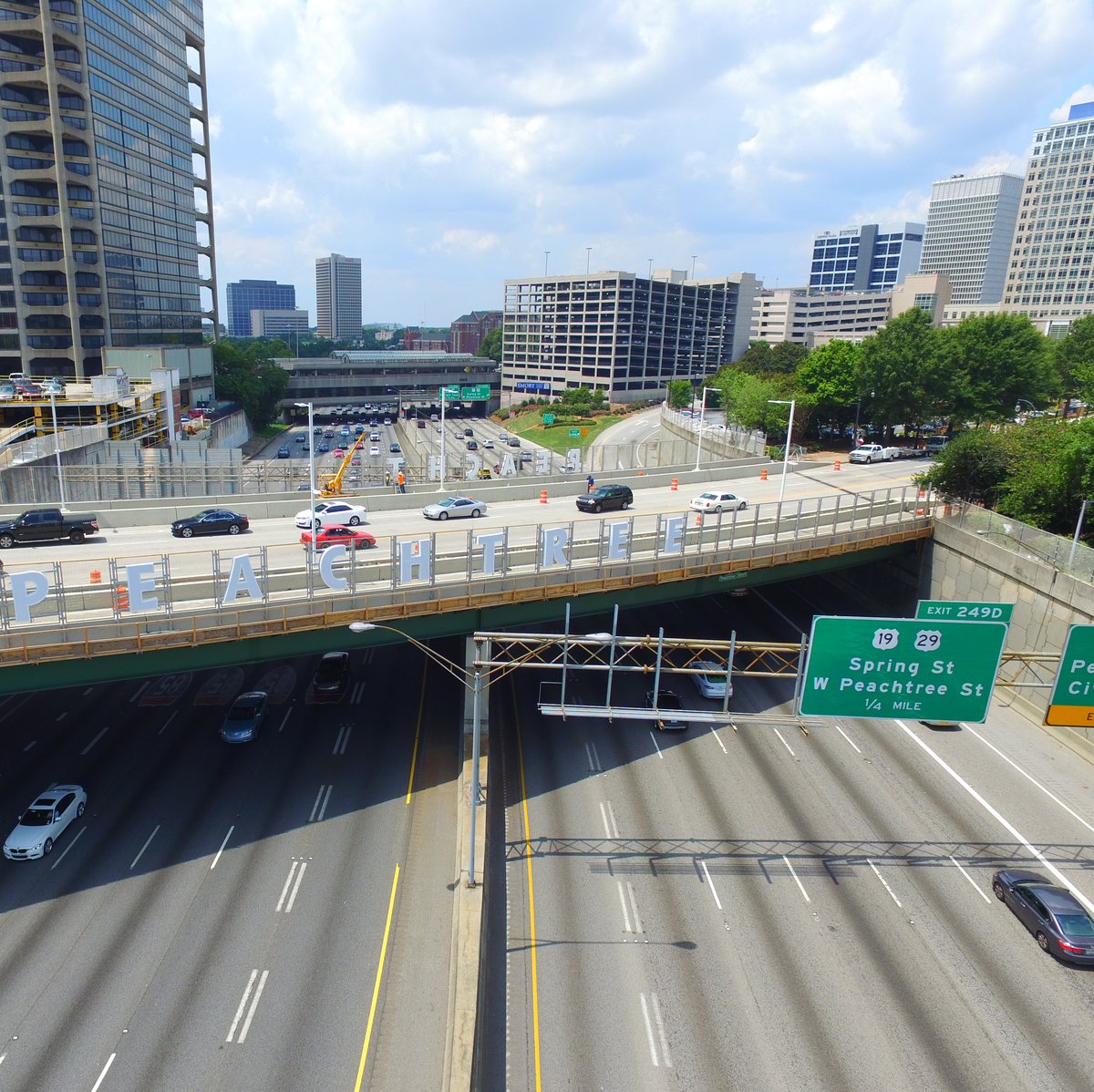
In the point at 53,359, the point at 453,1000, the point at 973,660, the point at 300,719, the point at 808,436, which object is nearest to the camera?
the point at 453,1000

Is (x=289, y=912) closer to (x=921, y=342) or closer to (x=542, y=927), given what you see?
(x=542, y=927)

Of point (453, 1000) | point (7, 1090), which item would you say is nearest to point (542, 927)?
point (453, 1000)

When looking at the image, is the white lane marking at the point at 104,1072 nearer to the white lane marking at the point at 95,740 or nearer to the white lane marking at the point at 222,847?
the white lane marking at the point at 222,847

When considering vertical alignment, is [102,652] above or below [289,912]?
above

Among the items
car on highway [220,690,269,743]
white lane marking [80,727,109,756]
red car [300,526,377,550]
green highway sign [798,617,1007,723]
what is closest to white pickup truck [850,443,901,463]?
red car [300,526,377,550]

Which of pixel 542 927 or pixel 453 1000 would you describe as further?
pixel 542 927

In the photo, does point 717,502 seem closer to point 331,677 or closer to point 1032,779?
point 1032,779
